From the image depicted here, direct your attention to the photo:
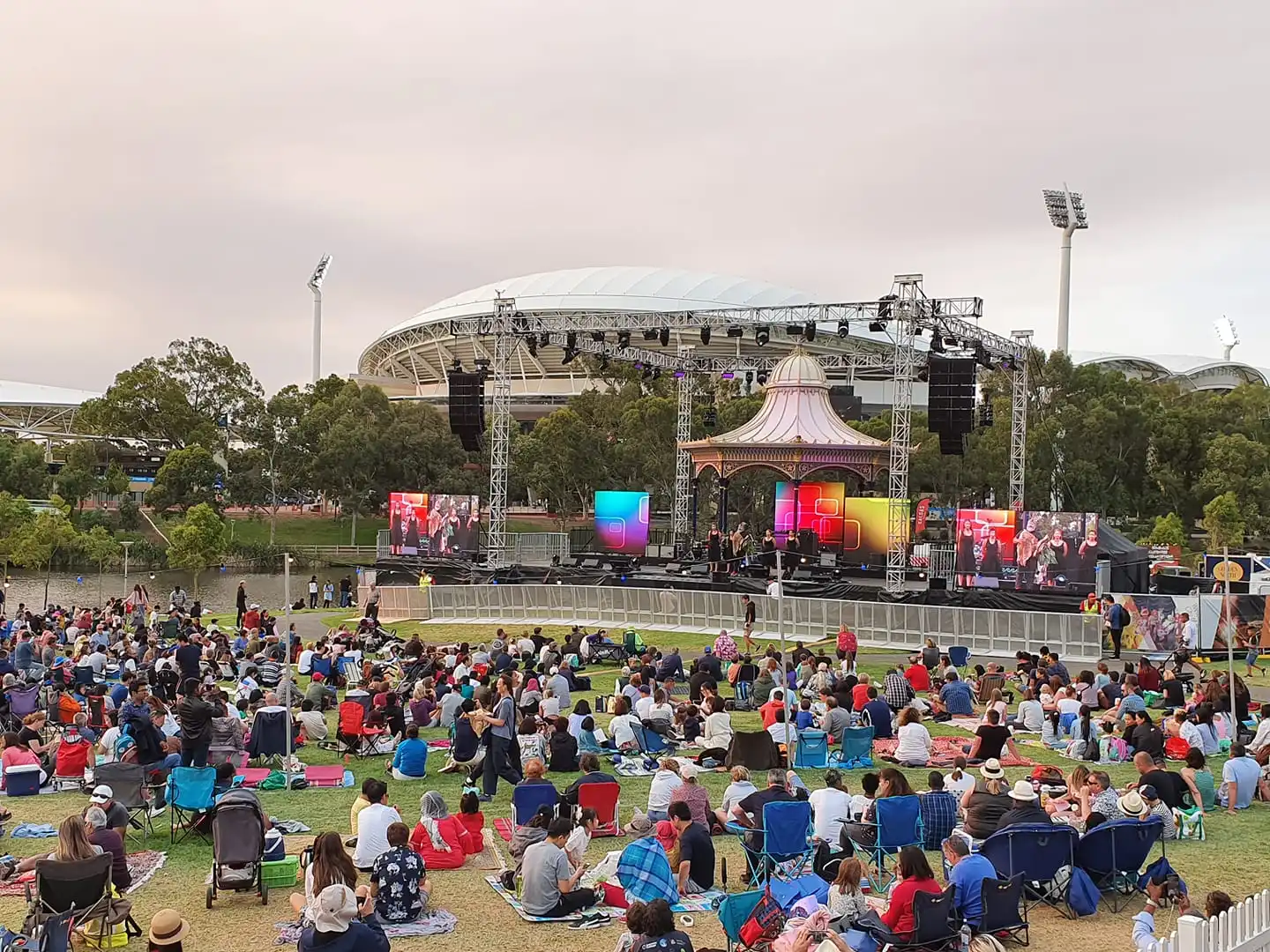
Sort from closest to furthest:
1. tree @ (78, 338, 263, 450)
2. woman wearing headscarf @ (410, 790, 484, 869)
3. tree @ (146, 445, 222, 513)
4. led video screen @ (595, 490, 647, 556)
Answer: woman wearing headscarf @ (410, 790, 484, 869)
led video screen @ (595, 490, 647, 556)
tree @ (146, 445, 222, 513)
tree @ (78, 338, 263, 450)

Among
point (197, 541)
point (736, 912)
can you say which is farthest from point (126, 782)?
point (197, 541)

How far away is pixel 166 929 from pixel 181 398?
67145mm

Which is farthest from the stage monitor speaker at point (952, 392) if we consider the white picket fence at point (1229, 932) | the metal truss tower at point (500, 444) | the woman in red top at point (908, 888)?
the white picket fence at point (1229, 932)

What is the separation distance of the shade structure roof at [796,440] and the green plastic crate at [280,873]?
28.0m

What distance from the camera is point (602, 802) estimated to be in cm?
1023

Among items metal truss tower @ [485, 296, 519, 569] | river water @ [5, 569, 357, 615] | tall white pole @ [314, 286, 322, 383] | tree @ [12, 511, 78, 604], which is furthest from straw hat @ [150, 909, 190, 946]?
tall white pole @ [314, 286, 322, 383]

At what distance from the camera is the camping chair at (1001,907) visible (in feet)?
24.0

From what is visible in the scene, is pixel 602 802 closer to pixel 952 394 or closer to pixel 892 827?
pixel 892 827

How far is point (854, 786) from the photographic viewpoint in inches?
490

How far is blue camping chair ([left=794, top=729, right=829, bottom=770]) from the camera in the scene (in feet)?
43.7

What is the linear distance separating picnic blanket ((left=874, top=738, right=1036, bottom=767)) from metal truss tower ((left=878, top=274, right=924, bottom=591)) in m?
13.5

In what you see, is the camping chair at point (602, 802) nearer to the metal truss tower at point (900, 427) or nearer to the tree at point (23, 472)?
the metal truss tower at point (900, 427)

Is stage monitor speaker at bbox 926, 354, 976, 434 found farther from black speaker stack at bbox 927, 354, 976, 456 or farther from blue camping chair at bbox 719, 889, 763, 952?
blue camping chair at bbox 719, 889, 763, 952

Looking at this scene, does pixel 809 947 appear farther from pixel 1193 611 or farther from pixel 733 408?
pixel 733 408
